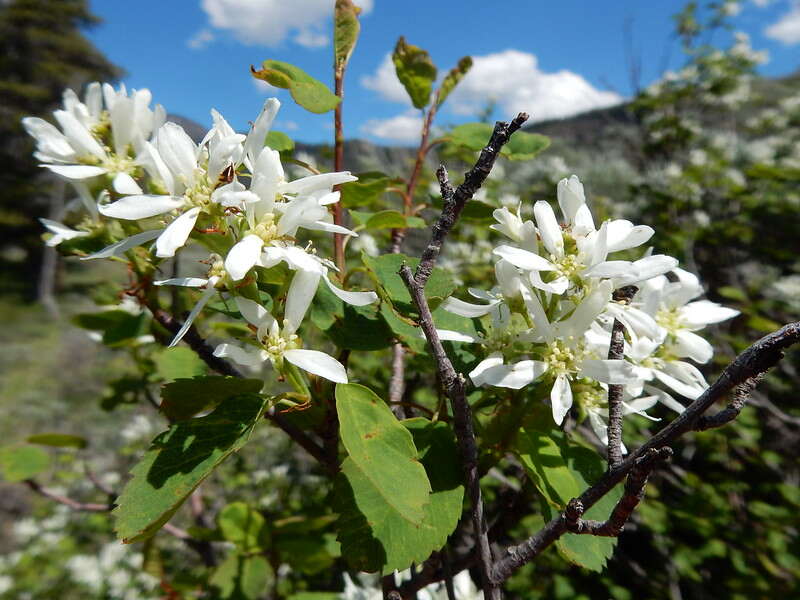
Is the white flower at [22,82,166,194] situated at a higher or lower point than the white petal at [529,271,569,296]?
higher

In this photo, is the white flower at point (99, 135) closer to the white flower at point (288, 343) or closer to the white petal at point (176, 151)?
the white petal at point (176, 151)

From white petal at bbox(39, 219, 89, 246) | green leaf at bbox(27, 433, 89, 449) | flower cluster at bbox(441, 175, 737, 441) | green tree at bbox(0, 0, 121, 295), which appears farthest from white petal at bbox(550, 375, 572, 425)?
green tree at bbox(0, 0, 121, 295)

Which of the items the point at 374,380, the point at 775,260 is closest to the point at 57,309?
the point at 374,380

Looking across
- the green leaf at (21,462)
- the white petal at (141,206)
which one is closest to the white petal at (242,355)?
the white petal at (141,206)

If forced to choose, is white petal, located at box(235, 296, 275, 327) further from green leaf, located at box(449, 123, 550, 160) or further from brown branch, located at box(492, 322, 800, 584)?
green leaf, located at box(449, 123, 550, 160)

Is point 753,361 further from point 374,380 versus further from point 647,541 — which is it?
point 647,541

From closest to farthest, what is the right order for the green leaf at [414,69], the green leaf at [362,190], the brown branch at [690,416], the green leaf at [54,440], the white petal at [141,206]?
the brown branch at [690,416] < the white petal at [141,206] < the green leaf at [362,190] < the green leaf at [414,69] < the green leaf at [54,440]
